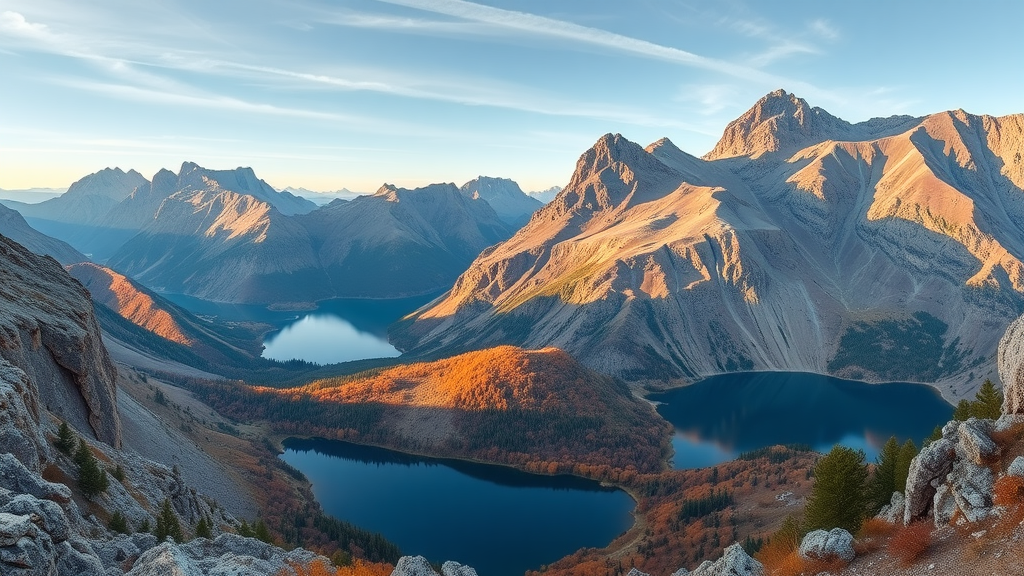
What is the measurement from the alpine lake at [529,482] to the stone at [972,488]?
3028 inches

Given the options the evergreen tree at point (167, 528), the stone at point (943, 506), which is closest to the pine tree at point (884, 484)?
the stone at point (943, 506)

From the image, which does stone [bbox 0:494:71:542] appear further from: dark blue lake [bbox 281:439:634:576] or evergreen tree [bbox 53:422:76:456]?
dark blue lake [bbox 281:439:634:576]

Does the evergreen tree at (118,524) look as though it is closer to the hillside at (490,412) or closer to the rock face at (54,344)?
the rock face at (54,344)

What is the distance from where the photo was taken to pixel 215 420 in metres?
147

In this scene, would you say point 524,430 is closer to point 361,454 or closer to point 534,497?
point 534,497

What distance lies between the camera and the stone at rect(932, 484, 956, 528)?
84.0ft

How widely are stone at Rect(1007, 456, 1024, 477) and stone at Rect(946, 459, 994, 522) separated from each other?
1.06m

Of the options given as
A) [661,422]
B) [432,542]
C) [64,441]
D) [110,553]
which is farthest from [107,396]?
[661,422]

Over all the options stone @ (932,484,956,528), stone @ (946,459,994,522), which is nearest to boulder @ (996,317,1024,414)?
stone @ (946,459,994,522)

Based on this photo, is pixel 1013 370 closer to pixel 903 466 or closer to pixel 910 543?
pixel 910 543

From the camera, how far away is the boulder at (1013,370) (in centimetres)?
2906

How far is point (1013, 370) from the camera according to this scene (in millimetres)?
30188

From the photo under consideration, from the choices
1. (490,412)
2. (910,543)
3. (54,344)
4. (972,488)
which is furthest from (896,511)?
(490,412)

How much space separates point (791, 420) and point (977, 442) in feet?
536
